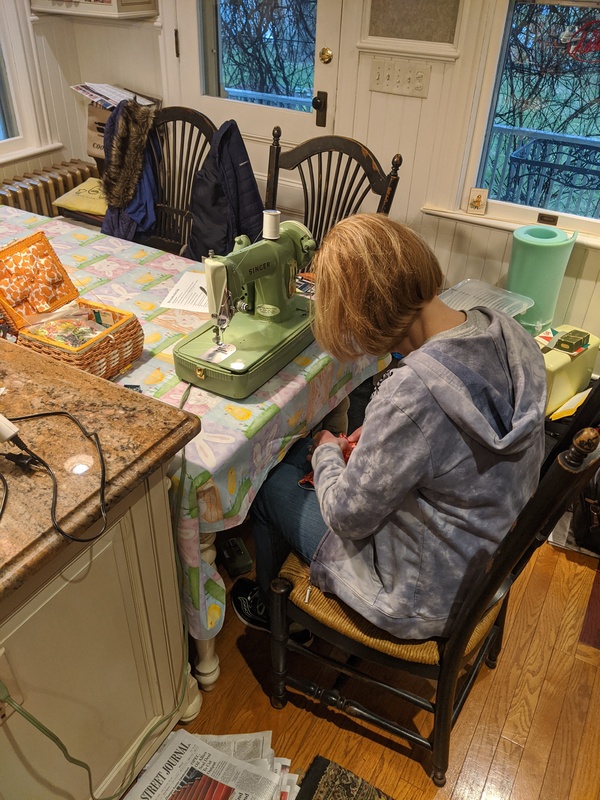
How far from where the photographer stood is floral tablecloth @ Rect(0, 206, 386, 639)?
1.24 m

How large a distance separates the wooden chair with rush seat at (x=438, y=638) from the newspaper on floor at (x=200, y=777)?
0.20 meters

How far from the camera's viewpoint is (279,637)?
1479 mm

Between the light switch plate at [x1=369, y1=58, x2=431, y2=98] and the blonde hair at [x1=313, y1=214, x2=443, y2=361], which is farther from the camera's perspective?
the light switch plate at [x1=369, y1=58, x2=431, y2=98]

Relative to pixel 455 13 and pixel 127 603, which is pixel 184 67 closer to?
pixel 455 13

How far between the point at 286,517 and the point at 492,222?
1652 mm

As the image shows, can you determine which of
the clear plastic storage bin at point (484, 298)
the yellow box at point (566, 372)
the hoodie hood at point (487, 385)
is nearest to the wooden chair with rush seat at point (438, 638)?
the hoodie hood at point (487, 385)

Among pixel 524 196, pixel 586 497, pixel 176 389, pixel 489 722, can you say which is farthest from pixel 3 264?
pixel 524 196

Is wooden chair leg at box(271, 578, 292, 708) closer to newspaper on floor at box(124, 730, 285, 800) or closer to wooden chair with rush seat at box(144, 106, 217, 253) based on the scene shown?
newspaper on floor at box(124, 730, 285, 800)

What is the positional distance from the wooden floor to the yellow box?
0.80 m

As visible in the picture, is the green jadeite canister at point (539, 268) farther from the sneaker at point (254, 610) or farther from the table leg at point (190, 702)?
the table leg at point (190, 702)

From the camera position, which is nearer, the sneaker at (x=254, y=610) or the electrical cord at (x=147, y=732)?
the electrical cord at (x=147, y=732)

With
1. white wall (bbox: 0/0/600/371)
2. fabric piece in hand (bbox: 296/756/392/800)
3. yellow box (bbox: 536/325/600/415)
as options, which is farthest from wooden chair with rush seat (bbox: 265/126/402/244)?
fabric piece in hand (bbox: 296/756/392/800)

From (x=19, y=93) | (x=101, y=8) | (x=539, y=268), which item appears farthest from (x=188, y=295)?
(x=19, y=93)

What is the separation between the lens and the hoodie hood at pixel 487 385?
998 mm
